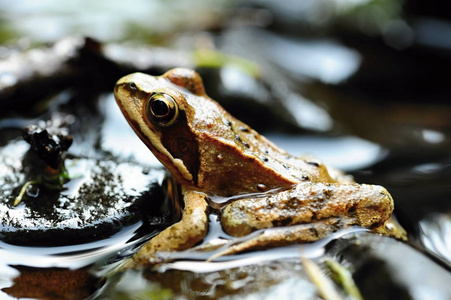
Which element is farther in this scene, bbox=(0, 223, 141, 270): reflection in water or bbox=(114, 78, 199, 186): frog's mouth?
bbox=(114, 78, 199, 186): frog's mouth

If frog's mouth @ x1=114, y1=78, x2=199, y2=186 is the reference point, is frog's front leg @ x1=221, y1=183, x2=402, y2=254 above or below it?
below

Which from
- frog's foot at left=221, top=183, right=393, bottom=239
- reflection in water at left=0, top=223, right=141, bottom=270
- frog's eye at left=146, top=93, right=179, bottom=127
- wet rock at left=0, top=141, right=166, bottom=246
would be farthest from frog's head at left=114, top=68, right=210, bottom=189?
reflection in water at left=0, top=223, right=141, bottom=270

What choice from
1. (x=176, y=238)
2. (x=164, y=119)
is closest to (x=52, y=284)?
(x=176, y=238)

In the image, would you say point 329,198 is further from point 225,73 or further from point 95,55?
point 95,55

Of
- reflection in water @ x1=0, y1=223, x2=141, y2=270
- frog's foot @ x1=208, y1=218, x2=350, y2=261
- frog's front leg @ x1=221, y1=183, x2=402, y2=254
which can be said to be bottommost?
reflection in water @ x1=0, y1=223, x2=141, y2=270

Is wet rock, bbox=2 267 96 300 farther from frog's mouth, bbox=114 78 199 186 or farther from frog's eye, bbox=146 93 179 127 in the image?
frog's eye, bbox=146 93 179 127
